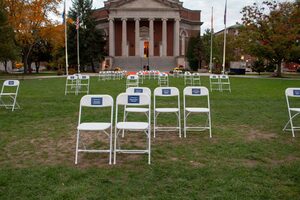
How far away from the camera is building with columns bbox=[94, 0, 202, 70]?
57.7 meters

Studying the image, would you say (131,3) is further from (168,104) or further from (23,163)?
(23,163)

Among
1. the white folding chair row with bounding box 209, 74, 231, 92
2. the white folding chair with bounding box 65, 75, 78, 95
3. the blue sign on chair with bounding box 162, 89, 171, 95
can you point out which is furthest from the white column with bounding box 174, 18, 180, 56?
the blue sign on chair with bounding box 162, 89, 171, 95

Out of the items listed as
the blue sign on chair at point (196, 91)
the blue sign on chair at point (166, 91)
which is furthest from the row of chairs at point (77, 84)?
the blue sign on chair at point (196, 91)

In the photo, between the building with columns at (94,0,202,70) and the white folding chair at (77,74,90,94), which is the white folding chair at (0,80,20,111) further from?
the building with columns at (94,0,202,70)

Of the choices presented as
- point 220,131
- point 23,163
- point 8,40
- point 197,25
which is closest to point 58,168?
point 23,163

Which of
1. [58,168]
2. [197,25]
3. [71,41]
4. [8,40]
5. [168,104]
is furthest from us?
→ [197,25]

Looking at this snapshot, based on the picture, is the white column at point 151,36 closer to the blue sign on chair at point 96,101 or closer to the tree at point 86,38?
the tree at point 86,38

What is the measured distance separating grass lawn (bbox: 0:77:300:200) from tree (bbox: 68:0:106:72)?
4710 centimetres

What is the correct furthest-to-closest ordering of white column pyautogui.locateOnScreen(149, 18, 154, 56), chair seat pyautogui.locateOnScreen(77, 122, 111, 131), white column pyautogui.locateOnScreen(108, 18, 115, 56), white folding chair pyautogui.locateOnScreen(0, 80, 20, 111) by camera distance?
1. white column pyautogui.locateOnScreen(149, 18, 154, 56)
2. white column pyautogui.locateOnScreen(108, 18, 115, 56)
3. white folding chair pyautogui.locateOnScreen(0, 80, 20, 111)
4. chair seat pyautogui.locateOnScreen(77, 122, 111, 131)

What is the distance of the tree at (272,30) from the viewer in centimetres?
3594

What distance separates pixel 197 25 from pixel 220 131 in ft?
219

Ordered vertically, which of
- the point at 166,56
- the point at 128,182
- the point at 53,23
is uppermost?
the point at 53,23

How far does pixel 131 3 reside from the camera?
191ft

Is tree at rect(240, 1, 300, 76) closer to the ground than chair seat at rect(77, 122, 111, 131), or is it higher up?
higher up
